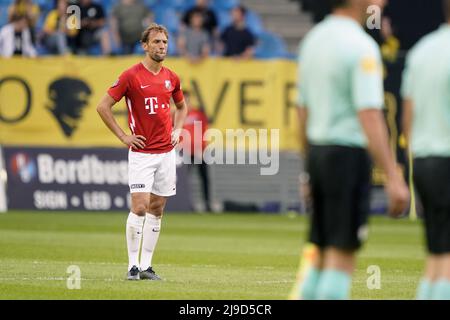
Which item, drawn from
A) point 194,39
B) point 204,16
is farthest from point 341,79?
point 204,16

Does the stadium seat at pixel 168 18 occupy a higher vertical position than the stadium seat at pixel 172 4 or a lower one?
lower

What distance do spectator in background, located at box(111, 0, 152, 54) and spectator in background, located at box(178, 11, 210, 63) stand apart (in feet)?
2.77

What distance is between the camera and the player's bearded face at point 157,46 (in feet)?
40.8

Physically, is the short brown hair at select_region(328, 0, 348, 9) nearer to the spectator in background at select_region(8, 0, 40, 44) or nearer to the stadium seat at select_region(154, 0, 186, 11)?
the spectator in background at select_region(8, 0, 40, 44)

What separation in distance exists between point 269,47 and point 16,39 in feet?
19.3

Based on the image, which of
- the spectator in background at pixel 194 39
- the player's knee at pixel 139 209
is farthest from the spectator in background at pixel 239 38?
the player's knee at pixel 139 209

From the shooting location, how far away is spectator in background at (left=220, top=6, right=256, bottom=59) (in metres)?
25.5

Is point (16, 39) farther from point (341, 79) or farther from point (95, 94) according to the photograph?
point (341, 79)

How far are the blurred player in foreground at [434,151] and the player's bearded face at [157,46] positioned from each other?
4.96 metres

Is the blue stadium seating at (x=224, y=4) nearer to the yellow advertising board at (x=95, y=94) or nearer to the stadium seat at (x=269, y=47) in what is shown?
the stadium seat at (x=269, y=47)

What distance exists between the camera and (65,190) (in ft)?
78.6

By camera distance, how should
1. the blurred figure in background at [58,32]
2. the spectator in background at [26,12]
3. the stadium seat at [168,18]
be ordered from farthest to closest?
the stadium seat at [168,18], the blurred figure in background at [58,32], the spectator in background at [26,12]

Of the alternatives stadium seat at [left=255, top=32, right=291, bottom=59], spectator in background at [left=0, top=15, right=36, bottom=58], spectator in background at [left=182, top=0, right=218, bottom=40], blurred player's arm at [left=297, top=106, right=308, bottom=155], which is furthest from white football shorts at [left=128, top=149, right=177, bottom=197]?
stadium seat at [left=255, top=32, right=291, bottom=59]

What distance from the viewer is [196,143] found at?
24.1 meters
